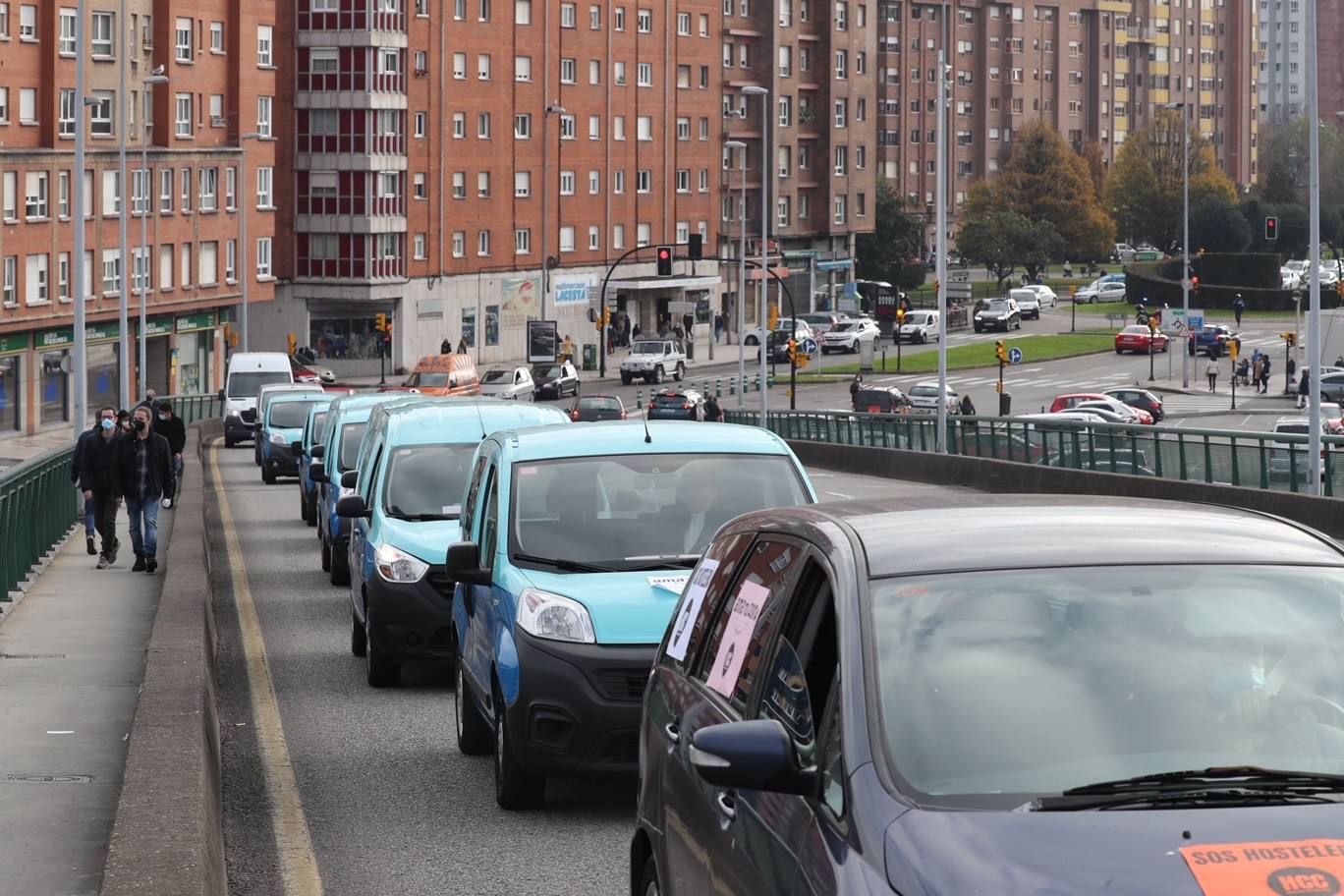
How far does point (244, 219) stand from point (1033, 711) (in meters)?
80.3

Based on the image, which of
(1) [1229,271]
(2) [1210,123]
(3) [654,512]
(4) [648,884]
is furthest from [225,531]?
(2) [1210,123]

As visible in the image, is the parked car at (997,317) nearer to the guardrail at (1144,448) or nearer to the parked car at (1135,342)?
the parked car at (1135,342)

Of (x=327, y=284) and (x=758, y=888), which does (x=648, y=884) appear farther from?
(x=327, y=284)

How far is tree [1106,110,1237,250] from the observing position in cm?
15162

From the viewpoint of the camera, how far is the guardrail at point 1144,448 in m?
29.7

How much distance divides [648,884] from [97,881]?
2.45m

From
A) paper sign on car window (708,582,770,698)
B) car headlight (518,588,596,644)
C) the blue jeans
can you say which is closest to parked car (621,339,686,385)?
the blue jeans

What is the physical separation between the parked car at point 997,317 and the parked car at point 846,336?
10.8m

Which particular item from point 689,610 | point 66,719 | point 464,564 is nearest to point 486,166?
point 66,719

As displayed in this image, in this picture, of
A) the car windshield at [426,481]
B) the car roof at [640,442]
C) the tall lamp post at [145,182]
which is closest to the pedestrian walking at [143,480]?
the car windshield at [426,481]

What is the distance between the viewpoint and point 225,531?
90.9 ft

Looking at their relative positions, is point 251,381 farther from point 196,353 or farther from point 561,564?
point 561,564

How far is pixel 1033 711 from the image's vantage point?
13.9 ft

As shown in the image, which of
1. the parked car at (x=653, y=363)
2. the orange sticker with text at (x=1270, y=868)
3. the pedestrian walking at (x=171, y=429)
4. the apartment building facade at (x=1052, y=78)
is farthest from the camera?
the apartment building facade at (x=1052, y=78)
